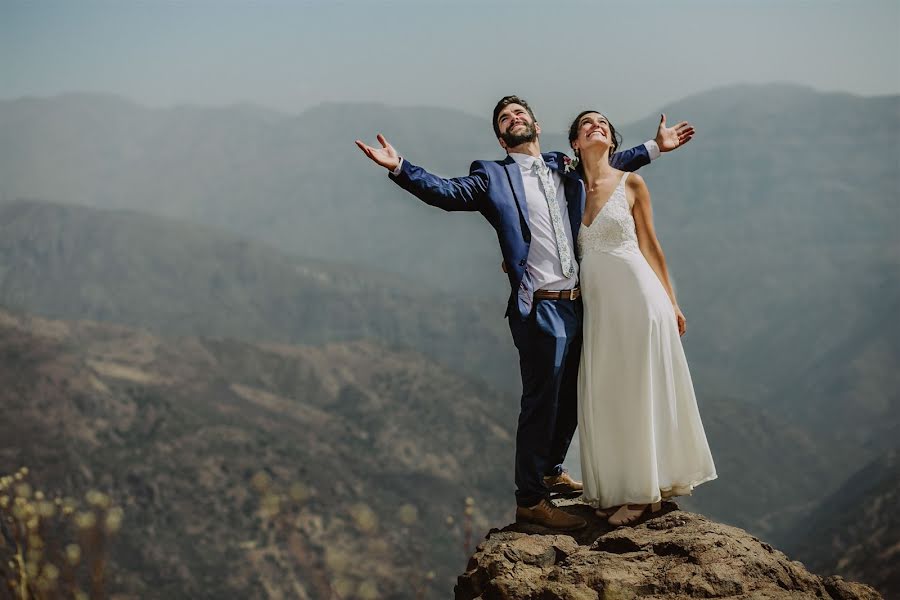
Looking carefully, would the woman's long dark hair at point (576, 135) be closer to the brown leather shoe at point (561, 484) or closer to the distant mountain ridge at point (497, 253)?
the brown leather shoe at point (561, 484)

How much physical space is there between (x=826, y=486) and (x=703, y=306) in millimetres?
32582

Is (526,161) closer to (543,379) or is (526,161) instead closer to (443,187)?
(443,187)

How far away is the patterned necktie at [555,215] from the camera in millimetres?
4141

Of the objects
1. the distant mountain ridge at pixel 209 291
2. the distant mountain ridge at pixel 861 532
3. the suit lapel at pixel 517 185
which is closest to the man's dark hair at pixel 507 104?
the suit lapel at pixel 517 185

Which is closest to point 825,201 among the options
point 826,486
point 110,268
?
point 826,486

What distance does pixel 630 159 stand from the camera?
176 inches

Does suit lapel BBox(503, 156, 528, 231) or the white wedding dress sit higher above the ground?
suit lapel BBox(503, 156, 528, 231)

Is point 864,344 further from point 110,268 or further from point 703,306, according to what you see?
point 110,268

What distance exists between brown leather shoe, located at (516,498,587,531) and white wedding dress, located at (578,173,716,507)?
0.51 feet

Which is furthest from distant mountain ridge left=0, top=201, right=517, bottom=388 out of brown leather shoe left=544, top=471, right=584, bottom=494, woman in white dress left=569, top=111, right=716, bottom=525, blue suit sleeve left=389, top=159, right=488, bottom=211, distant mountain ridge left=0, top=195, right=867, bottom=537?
blue suit sleeve left=389, top=159, right=488, bottom=211

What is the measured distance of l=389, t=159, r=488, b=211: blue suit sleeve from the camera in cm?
404

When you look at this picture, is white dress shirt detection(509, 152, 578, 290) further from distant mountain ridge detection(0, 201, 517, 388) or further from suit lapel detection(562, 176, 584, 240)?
distant mountain ridge detection(0, 201, 517, 388)

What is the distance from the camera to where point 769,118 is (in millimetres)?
105312


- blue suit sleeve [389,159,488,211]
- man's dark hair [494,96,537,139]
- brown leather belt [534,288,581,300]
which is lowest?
brown leather belt [534,288,581,300]
